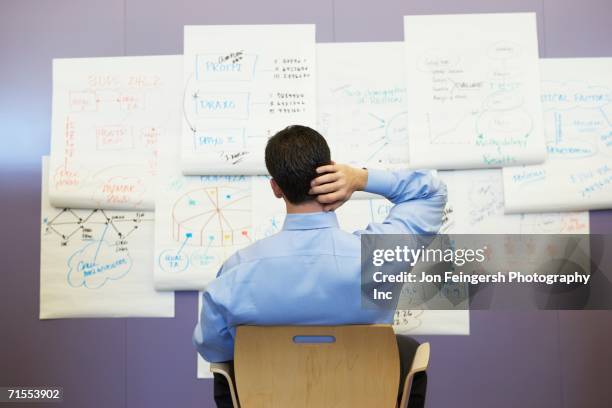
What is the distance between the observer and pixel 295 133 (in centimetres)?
136

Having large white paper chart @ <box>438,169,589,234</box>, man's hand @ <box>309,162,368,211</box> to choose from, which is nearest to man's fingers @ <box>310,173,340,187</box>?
man's hand @ <box>309,162,368,211</box>

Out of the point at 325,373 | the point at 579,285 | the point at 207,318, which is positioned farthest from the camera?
the point at 579,285

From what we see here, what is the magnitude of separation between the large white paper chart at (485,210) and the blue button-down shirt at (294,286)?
1040mm

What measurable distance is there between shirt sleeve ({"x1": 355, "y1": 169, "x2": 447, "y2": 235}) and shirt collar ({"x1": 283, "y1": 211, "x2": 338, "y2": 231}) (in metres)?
0.09

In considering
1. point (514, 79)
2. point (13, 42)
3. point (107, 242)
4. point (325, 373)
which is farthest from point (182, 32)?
point (325, 373)

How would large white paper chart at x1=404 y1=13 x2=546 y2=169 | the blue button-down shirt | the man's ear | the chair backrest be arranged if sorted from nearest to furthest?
the chair backrest < the blue button-down shirt < the man's ear < large white paper chart at x1=404 y1=13 x2=546 y2=169

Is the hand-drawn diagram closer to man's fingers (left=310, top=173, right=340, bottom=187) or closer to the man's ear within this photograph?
the man's ear

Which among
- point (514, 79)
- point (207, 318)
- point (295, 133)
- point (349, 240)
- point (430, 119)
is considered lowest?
point (207, 318)

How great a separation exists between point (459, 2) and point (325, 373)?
1.92 meters

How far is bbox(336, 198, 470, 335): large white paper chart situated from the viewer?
2283 millimetres

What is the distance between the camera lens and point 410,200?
4.51ft

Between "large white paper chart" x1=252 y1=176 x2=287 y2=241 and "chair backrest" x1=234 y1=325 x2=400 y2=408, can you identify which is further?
"large white paper chart" x1=252 y1=176 x2=287 y2=241

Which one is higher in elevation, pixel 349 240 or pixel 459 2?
pixel 459 2

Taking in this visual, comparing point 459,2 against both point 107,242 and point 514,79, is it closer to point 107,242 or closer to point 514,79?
point 514,79
